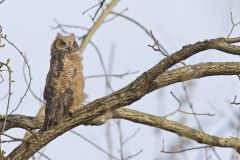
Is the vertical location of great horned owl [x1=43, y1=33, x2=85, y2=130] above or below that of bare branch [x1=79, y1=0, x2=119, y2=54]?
below

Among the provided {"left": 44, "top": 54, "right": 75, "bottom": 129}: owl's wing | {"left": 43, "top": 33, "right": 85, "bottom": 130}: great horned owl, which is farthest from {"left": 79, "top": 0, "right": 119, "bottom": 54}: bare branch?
{"left": 44, "top": 54, "right": 75, "bottom": 129}: owl's wing

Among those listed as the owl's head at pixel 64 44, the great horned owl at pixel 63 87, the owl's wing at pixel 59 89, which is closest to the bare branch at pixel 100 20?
the owl's head at pixel 64 44

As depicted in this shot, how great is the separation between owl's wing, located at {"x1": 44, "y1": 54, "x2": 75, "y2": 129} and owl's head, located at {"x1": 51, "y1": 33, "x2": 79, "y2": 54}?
68 cm

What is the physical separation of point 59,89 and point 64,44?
127cm

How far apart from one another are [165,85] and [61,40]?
8.49 feet

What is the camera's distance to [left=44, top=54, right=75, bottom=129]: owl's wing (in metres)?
6.87

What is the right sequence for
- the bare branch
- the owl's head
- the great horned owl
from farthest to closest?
1. the bare branch
2. the owl's head
3. the great horned owl

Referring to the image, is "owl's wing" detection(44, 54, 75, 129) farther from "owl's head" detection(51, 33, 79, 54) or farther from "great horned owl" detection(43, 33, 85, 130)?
"owl's head" detection(51, 33, 79, 54)

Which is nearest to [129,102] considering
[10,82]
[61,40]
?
[10,82]

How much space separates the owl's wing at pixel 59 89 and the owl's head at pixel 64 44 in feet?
2.24

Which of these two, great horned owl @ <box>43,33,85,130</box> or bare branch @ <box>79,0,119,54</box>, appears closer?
great horned owl @ <box>43,33,85,130</box>

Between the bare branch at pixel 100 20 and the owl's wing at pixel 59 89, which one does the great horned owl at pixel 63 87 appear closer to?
the owl's wing at pixel 59 89

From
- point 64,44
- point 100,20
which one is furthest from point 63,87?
point 100,20

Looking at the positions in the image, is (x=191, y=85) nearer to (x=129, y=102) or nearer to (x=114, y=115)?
(x=129, y=102)
